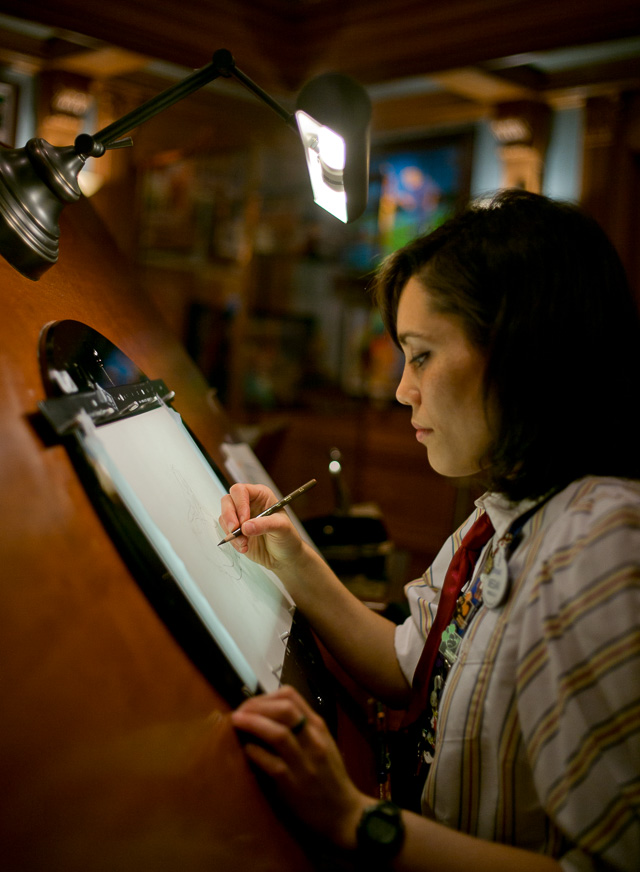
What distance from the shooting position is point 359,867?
26.5 inches

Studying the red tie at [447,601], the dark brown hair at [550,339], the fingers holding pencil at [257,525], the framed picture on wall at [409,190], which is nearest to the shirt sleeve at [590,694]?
the dark brown hair at [550,339]

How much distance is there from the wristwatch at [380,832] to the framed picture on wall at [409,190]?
3427 mm

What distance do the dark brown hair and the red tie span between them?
0.14 m

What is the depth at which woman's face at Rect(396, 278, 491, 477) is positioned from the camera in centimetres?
87

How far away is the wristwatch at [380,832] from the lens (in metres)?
0.67

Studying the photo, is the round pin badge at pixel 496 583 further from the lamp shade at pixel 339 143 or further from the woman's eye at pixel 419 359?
the lamp shade at pixel 339 143

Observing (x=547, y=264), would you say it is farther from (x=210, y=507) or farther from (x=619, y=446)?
(x=210, y=507)

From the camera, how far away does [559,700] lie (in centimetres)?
69

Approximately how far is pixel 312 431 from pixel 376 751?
3.38m

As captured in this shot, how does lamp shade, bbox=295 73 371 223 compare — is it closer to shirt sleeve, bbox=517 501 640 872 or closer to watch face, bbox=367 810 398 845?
A: shirt sleeve, bbox=517 501 640 872

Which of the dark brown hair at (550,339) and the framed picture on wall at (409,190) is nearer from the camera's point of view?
the dark brown hair at (550,339)

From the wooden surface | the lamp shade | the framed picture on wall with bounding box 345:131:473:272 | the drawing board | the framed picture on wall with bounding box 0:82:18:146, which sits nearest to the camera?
the wooden surface

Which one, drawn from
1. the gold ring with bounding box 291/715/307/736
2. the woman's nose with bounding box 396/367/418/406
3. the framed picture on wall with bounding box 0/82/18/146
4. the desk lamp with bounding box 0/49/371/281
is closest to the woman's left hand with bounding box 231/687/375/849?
the gold ring with bounding box 291/715/307/736

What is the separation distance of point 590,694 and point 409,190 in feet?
12.3
